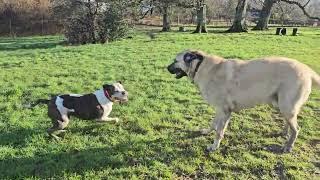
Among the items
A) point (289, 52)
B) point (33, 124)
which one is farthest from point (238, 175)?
point (289, 52)

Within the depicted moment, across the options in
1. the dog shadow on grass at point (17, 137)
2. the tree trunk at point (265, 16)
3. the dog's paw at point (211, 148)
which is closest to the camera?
the dog's paw at point (211, 148)

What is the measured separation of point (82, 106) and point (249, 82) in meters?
3.10

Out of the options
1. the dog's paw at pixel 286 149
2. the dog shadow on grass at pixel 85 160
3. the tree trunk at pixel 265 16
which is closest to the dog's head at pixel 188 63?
the dog shadow on grass at pixel 85 160

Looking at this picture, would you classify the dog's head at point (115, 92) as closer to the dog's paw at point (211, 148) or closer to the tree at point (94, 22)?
the dog's paw at point (211, 148)

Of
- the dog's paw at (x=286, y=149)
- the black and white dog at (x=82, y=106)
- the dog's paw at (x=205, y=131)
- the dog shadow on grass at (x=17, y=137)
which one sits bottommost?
the dog's paw at (x=286, y=149)

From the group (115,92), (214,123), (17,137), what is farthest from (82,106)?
(214,123)

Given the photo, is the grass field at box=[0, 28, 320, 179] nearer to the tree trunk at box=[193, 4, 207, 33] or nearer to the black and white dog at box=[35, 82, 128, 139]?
the black and white dog at box=[35, 82, 128, 139]

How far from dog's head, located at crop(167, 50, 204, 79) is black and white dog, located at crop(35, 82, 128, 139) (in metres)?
1.23

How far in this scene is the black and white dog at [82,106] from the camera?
24.1 feet

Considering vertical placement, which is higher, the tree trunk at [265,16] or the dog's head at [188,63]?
the tree trunk at [265,16]

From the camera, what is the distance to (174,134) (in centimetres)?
784

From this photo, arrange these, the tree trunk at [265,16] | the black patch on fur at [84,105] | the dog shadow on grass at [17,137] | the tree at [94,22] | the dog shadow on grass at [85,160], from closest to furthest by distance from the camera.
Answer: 1. the dog shadow on grass at [85,160]
2. the dog shadow on grass at [17,137]
3. the black patch on fur at [84,105]
4. the tree at [94,22]
5. the tree trunk at [265,16]

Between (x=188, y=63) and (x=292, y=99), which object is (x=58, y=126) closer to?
(x=188, y=63)

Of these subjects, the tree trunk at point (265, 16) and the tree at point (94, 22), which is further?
the tree trunk at point (265, 16)
